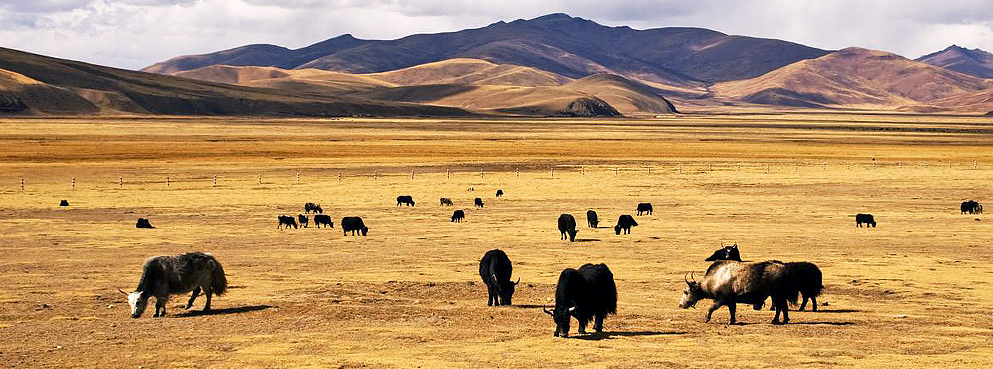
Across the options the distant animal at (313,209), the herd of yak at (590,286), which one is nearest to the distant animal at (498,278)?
the herd of yak at (590,286)

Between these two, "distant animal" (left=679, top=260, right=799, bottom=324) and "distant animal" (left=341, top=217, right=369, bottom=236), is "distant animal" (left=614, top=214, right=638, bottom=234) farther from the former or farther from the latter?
"distant animal" (left=679, top=260, right=799, bottom=324)

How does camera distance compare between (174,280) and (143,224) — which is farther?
(143,224)

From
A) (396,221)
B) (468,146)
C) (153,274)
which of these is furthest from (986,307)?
(468,146)

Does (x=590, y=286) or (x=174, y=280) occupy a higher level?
(x=590, y=286)

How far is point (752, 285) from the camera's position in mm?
18297

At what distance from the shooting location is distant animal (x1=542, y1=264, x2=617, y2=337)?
17.5m

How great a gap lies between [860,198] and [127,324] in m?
41.4

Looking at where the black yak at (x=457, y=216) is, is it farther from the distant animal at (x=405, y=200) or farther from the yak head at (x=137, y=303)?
the yak head at (x=137, y=303)

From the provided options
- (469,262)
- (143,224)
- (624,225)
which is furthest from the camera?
(143,224)

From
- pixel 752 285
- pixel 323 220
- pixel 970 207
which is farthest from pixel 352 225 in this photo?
pixel 970 207

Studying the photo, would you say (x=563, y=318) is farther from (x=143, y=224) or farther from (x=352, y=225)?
(x=143, y=224)

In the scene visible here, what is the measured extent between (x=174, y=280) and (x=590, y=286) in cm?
787

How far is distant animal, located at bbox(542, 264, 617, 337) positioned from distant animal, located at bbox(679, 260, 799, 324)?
6.48ft

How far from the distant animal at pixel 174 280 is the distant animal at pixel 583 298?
686cm
